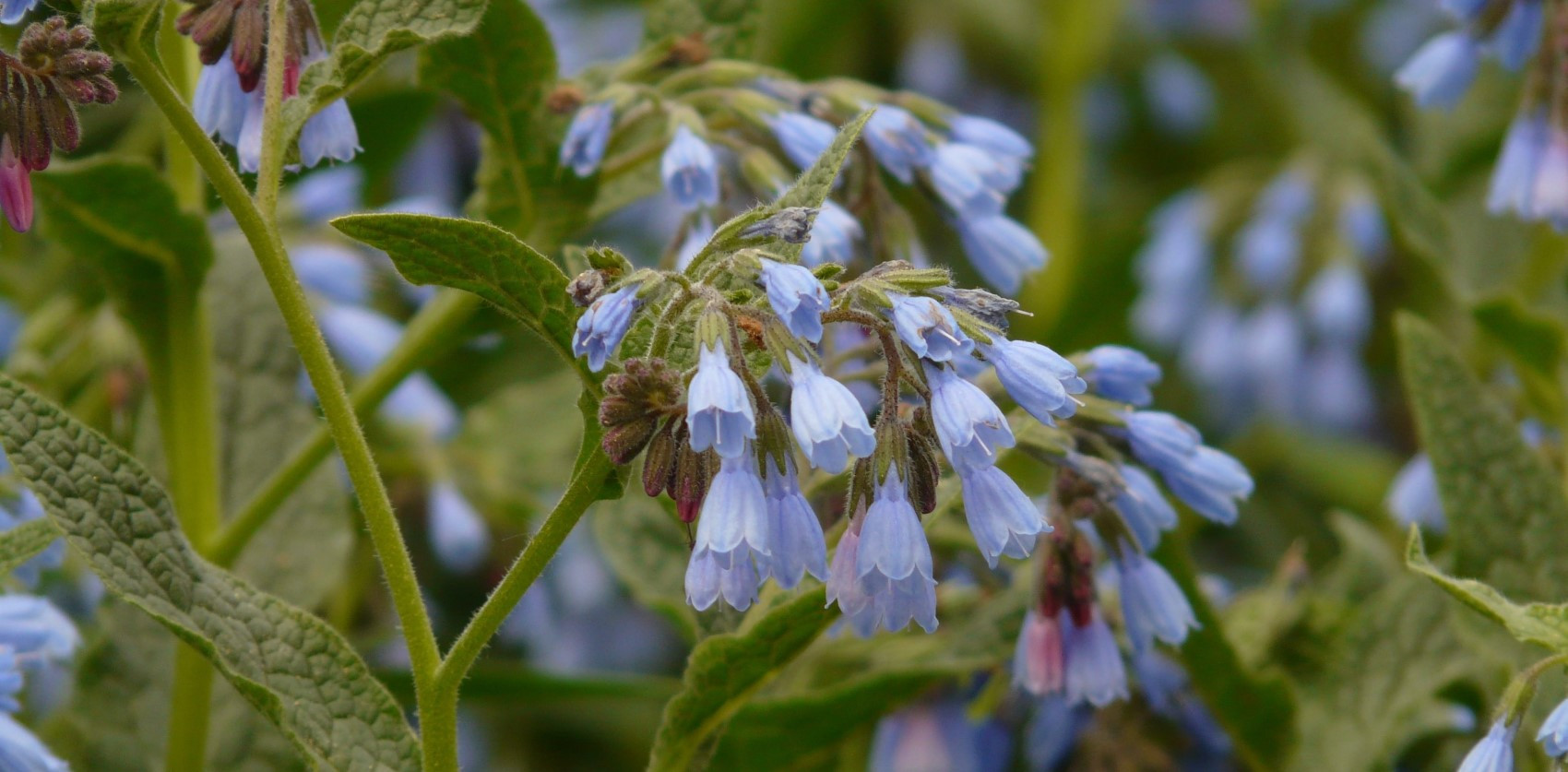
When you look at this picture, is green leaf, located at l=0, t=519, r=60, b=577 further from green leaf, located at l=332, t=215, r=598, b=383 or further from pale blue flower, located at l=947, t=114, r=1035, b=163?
pale blue flower, located at l=947, t=114, r=1035, b=163

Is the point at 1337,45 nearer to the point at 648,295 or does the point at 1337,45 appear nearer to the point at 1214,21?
the point at 1214,21

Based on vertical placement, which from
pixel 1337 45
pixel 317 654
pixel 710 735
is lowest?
pixel 1337 45

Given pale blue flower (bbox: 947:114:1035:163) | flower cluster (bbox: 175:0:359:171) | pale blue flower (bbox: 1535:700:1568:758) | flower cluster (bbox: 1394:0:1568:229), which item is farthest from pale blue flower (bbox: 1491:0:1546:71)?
flower cluster (bbox: 175:0:359:171)

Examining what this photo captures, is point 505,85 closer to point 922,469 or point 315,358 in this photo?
point 315,358

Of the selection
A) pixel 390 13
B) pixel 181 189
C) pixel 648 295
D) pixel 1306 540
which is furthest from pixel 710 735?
pixel 1306 540

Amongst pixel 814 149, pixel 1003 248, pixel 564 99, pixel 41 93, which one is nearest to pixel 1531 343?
pixel 1003 248

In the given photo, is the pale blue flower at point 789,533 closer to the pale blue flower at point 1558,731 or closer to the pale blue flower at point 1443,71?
the pale blue flower at point 1558,731

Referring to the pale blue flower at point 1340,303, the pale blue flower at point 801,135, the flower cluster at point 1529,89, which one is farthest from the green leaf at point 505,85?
the pale blue flower at point 1340,303
